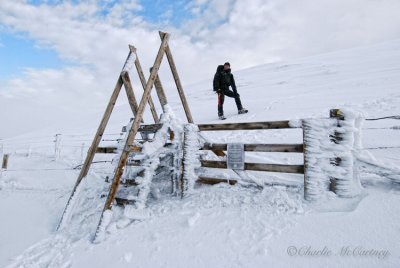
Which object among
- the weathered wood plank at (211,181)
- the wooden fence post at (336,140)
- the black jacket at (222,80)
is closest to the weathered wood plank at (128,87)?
the weathered wood plank at (211,181)

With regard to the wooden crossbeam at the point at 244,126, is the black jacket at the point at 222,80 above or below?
above

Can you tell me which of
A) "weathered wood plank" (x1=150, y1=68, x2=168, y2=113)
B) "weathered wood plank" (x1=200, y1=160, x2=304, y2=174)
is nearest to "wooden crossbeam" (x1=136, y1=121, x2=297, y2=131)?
"weathered wood plank" (x1=200, y1=160, x2=304, y2=174)

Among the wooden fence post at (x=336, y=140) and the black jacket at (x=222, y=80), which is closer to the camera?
the wooden fence post at (x=336, y=140)

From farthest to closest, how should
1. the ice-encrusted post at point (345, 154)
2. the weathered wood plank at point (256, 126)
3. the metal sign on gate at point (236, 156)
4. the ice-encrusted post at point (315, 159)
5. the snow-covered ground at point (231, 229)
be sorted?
1. the metal sign on gate at point (236, 156)
2. the weathered wood plank at point (256, 126)
3. the ice-encrusted post at point (315, 159)
4. the ice-encrusted post at point (345, 154)
5. the snow-covered ground at point (231, 229)

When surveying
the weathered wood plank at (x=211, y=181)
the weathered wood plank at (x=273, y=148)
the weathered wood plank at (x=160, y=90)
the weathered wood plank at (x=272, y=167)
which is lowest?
the weathered wood plank at (x=211, y=181)

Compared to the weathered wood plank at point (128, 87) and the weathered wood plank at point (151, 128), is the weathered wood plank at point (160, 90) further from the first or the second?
the weathered wood plank at point (151, 128)

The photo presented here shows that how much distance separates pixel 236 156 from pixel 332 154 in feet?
4.37

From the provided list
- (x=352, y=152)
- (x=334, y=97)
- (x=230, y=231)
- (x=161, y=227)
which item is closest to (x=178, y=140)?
(x=161, y=227)

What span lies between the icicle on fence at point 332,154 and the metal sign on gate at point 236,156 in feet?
3.07

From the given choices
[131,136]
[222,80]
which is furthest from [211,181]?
Result: [222,80]

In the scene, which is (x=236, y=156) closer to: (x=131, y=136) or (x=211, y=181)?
(x=211, y=181)

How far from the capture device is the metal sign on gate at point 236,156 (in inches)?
165

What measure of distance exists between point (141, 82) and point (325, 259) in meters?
4.40

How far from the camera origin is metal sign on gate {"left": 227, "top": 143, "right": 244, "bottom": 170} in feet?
13.8
